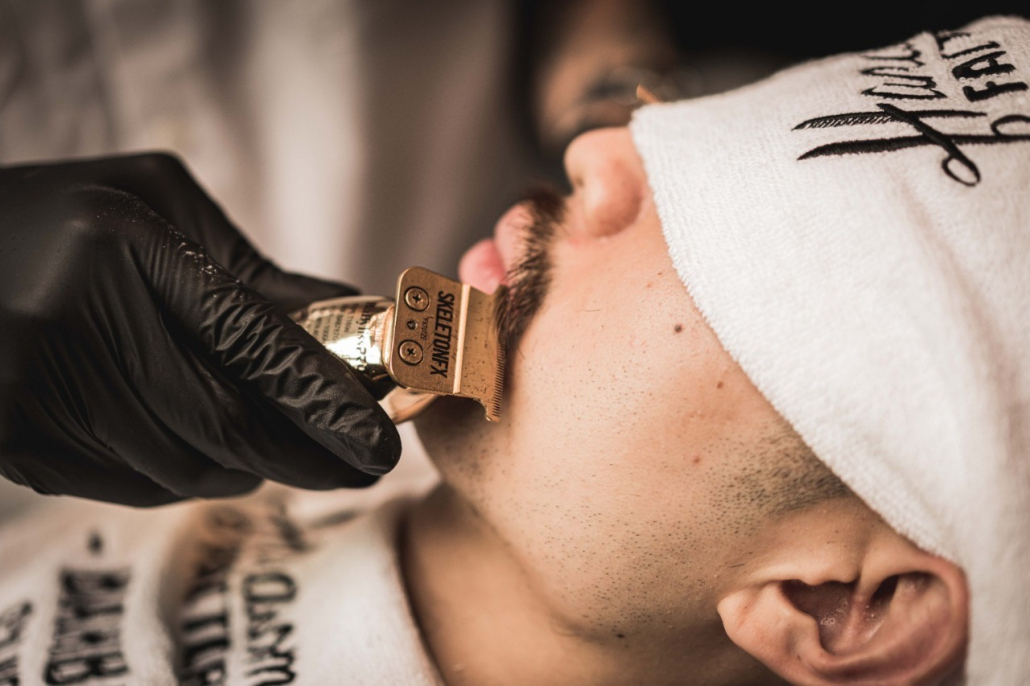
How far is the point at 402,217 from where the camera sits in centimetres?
157

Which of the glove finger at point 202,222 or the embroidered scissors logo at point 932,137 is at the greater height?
the embroidered scissors logo at point 932,137

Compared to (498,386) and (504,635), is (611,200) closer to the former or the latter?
(498,386)

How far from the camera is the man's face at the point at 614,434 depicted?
0.75 meters

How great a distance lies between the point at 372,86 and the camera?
4.77ft

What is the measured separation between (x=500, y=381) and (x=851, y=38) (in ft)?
4.29

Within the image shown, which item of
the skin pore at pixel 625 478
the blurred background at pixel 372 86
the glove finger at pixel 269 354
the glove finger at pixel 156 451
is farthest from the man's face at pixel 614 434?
the blurred background at pixel 372 86

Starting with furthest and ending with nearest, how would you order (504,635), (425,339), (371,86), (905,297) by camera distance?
1. (371,86)
2. (504,635)
3. (425,339)
4. (905,297)

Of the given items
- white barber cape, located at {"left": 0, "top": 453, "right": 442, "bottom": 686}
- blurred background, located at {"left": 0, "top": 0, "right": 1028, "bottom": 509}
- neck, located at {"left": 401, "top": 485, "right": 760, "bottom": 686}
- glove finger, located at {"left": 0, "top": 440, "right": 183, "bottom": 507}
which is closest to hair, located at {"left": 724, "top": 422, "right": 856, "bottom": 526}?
neck, located at {"left": 401, "top": 485, "right": 760, "bottom": 686}

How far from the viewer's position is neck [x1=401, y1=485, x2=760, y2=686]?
2.90 ft

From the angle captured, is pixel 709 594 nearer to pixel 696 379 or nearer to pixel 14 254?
pixel 696 379

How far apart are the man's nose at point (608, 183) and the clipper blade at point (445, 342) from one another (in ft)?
0.53

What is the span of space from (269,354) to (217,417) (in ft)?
0.27

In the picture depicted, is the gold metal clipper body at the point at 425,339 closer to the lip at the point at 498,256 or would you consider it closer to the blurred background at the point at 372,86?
the lip at the point at 498,256

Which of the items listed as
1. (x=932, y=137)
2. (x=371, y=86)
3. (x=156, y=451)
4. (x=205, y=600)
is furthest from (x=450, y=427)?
(x=371, y=86)
